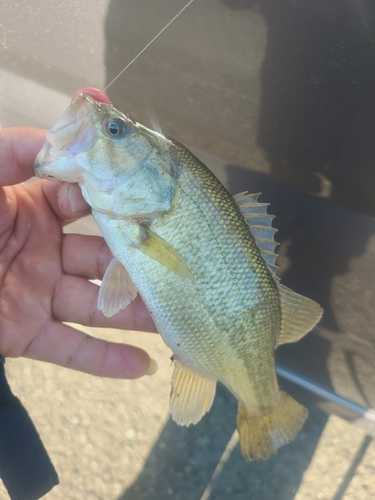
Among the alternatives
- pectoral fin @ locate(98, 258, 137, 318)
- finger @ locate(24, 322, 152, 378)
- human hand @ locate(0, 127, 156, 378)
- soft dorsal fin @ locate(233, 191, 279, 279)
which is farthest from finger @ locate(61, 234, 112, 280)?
soft dorsal fin @ locate(233, 191, 279, 279)

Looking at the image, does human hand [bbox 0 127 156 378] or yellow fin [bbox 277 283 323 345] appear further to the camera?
human hand [bbox 0 127 156 378]

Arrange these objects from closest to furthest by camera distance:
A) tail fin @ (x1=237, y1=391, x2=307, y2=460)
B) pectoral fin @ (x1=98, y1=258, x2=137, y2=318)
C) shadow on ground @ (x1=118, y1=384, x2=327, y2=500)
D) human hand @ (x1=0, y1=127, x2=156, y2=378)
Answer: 1. pectoral fin @ (x1=98, y1=258, x2=137, y2=318)
2. tail fin @ (x1=237, y1=391, x2=307, y2=460)
3. human hand @ (x1=0, y1=127, x2=156, y2=378)
4. shadow on ground @ (x1=118, y1=384, x2=327, y2=500)

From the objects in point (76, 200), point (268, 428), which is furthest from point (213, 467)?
point (76, 200)

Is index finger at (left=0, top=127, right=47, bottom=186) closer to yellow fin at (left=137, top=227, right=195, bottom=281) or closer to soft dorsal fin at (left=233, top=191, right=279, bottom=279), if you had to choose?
yellow fin at (left=137, top=227, right=195, bottom=281)

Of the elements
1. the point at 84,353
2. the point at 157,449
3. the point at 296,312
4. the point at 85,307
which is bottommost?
the point at 157,449

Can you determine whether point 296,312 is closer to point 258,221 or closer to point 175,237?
point 258,221

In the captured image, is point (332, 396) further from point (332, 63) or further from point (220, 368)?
point (332, 63)

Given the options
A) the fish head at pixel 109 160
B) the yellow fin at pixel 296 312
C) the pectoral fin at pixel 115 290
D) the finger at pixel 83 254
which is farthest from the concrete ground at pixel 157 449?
the fish head at pixel 109 160
